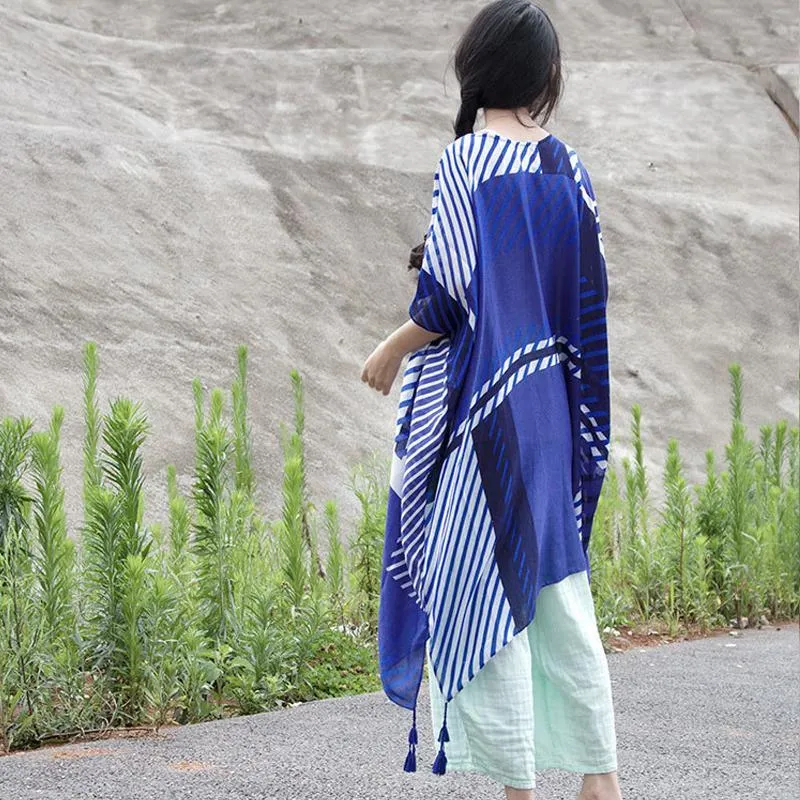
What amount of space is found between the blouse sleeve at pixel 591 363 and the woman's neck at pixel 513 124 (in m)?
0.14

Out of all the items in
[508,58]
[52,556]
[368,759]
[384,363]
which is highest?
[508,58]

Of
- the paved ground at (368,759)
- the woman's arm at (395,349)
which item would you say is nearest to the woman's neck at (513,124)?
the woman's arm at (395,349)

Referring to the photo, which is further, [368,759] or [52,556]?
[52,556]

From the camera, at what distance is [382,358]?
2549mm

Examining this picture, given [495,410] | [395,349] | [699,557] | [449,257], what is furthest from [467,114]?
[699,557]

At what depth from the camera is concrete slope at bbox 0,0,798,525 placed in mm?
11656

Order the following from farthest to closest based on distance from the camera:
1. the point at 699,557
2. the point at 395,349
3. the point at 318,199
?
1. the point at 318,199
2. the point at 699,557
3. the point at 395,349

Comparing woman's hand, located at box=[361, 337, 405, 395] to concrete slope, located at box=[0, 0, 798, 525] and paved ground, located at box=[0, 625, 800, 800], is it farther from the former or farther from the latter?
concrete slope, located at box=[0, 0, 798, 525]

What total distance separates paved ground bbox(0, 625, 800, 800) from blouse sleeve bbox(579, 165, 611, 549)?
1.23m

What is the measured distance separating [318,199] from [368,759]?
12.2 meters

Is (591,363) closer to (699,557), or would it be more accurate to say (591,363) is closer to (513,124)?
(513,124)

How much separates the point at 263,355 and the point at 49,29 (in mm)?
7567

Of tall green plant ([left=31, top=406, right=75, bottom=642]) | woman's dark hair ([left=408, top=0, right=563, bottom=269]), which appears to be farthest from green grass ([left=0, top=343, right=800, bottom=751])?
woman's dark hair ([left=408, top=0, right=563, bottom=269])

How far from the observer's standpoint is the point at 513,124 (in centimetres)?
258
